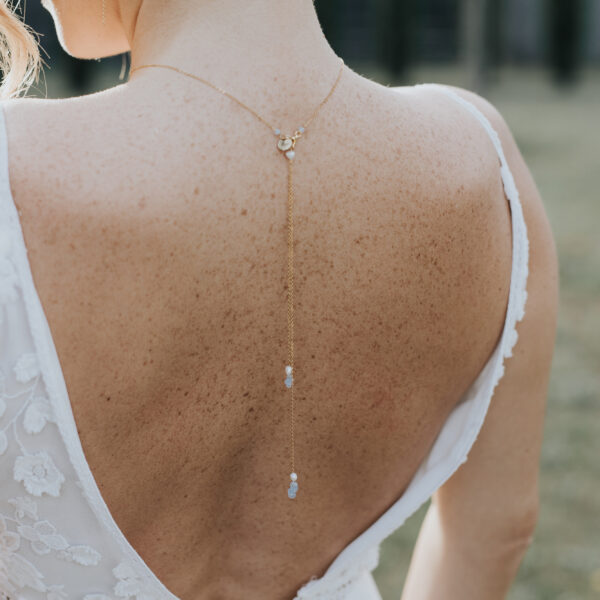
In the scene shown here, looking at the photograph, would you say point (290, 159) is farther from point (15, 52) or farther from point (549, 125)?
point (549, 125)

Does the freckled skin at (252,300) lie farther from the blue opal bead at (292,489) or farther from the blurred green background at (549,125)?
the blurred green background at (549,125)

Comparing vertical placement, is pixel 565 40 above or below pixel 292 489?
below

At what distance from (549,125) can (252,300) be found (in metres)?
15.7

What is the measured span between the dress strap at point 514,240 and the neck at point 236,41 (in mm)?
282

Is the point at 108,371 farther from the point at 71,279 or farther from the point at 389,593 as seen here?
the point at 389,593

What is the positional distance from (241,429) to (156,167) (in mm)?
398

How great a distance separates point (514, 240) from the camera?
4.38ft

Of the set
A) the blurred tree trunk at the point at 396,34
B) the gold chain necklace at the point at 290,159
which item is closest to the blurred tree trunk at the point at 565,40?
the blurred tree trunk at the point at 396,34

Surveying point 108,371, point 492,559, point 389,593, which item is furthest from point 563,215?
point 108,371

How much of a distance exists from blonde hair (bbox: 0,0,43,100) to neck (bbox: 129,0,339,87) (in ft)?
0.78

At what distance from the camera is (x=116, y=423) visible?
1.07 m

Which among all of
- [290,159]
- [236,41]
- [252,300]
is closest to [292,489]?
[252,300]

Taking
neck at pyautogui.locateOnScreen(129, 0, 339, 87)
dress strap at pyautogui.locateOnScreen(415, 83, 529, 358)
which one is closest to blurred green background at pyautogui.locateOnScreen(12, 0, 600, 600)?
neck at pyautogui.locateOnScreen(129, 0, 339, 87)

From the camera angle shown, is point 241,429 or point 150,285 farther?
point 241,429
